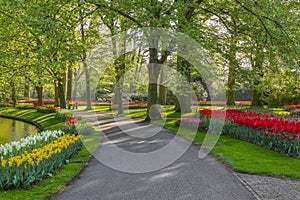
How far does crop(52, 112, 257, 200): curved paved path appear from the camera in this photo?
18.6 ft

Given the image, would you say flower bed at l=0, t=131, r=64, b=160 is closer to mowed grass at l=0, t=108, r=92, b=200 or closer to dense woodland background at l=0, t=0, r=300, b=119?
mowed grass at l=0, t=108, r=92, b=200

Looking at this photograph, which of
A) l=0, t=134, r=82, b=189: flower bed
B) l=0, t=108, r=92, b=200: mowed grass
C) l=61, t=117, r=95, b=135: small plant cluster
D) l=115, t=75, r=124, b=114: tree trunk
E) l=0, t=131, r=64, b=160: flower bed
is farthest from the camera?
l=115, t=75, r=124, b=114: tree trunk

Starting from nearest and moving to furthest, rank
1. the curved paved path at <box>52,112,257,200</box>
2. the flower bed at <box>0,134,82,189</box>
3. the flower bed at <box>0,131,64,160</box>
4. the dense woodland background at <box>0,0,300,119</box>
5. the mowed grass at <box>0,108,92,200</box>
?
the mowed grass at <box>0,108,92,200</box>
the curved paved path at <box>52,112,257,200</box>
the flower bed at <box>0,134,82,189</box>
the flower bed at <box>0,131,64,160</box>
the dense woodland background at <box>0,0,300,119</box>

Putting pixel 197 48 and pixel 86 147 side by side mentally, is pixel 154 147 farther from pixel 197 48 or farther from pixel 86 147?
pixel 197 48

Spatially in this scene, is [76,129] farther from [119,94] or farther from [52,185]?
[119,94]

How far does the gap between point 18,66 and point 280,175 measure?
831 inches

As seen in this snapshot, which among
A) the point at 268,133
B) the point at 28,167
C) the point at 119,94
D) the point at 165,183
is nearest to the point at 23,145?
the point at 28,167

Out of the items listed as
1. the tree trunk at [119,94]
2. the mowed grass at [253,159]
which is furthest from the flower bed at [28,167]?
the tree trunk at [119,94]

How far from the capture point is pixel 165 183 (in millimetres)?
6391

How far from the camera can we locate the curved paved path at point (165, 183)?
5.68 metres

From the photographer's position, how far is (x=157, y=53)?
17969 mm

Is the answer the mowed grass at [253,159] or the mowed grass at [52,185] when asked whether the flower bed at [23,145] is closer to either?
the mowed grass at [52,185]

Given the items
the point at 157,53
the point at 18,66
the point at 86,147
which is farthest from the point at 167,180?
the point at 18,66

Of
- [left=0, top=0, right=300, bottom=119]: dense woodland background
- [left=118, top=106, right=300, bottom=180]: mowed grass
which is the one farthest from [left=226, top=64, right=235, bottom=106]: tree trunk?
[left=118, top=106, right=300, bottom=180]: mowed grass
